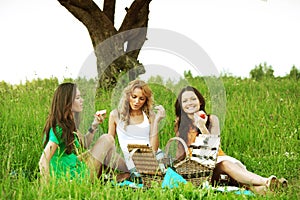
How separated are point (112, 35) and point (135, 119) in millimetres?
3309

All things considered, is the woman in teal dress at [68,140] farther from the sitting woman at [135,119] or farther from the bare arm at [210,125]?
the bare arm at [210,125]

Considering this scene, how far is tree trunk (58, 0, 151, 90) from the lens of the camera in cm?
726

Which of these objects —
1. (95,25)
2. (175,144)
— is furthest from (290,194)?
(95,25)

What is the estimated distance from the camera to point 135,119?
4559 millimetres

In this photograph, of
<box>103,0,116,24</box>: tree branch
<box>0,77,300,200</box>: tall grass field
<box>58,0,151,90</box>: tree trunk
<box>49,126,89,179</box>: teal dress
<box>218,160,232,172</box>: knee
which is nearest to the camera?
<box>0,77,300,200</box>: tall grass field

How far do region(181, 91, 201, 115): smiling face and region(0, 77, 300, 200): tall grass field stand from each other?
44 cm

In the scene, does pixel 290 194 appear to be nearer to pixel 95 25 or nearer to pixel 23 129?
pixel 23 129

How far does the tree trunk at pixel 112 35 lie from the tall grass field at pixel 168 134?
1.40ft

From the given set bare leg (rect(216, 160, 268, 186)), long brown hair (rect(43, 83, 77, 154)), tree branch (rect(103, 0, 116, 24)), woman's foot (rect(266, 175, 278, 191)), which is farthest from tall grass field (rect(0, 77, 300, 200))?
tree branch (rect(103, 0, 116, 24))

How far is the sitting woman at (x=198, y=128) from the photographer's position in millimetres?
4242

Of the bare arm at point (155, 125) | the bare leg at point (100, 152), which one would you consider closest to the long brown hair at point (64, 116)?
the bare leg at point (100, 152)

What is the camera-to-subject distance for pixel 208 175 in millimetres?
4102

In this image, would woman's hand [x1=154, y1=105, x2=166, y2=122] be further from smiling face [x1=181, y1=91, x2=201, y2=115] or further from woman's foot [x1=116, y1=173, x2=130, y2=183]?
woman's foot [x1=116, y1=173, x2=130, y2=183]

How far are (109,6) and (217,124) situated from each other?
13.3 feet
